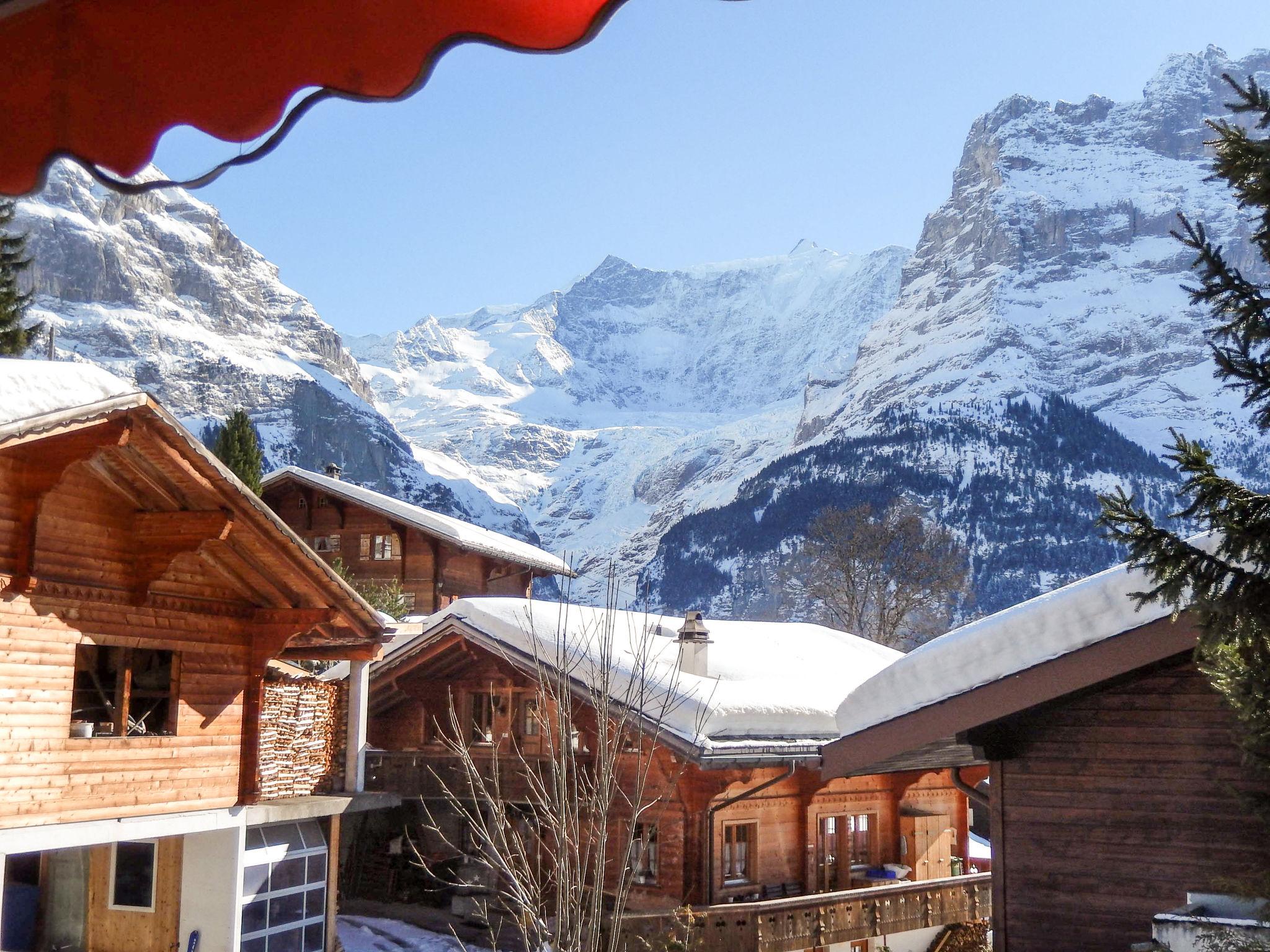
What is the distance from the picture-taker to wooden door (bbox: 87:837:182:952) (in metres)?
12.9

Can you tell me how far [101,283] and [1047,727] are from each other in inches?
6027

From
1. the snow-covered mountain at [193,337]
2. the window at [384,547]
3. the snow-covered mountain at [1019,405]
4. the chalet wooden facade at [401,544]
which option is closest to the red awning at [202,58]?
the chalet wooden facade at [401,544]

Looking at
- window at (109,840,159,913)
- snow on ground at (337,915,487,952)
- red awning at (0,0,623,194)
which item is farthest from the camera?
snow on ground at (337,915,487,952)

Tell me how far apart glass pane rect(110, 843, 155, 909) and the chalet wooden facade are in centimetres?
1439

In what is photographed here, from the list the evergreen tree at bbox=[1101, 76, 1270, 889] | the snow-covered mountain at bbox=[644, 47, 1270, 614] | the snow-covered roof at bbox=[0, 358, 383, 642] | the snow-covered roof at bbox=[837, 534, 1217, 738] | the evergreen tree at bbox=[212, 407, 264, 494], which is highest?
the snow-covered mountain at bbox=[644, 47, 1270, 614]

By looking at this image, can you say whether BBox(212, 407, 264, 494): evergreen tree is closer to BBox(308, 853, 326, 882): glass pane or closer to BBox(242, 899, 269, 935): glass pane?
BBox(308, 853, 326, 882): glass pane

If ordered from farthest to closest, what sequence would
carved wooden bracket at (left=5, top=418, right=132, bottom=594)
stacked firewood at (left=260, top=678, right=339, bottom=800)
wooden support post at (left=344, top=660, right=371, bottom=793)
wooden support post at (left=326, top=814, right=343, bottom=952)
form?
wooden support post at (left=344, top=660, right=371, bottom=793), wooden support post at (left=326, top=814, right=343, bottom=952), stacked firewood at (left=260, top=678, right=339, bottom=800), carved wooden bracket at (left=5, top=418, right=132, bottom=594)

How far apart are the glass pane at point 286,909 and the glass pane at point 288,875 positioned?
0.11 metres

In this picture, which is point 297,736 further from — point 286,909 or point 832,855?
point 832,855

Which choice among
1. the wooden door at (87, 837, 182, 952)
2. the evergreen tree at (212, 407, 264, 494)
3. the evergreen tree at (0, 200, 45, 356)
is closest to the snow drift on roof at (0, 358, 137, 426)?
the wooden door at (87, 837, 182, 952)

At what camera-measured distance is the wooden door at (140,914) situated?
12938 mm

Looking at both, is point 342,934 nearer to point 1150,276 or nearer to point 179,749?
point 179,749

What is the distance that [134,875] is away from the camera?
519 inches

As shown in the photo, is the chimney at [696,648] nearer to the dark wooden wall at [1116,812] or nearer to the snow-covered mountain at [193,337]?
the dark wooden wall at [1116,812]
